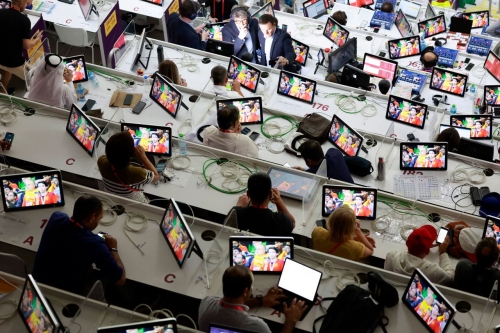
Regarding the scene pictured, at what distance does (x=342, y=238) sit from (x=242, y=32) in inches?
166

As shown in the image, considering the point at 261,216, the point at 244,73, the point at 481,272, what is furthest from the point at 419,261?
the point at 244,73

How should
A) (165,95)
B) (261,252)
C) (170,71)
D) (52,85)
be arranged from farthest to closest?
(170,71) < (165,95) < (52,85) < (261,252)

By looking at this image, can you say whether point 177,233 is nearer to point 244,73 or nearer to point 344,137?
point 344,137

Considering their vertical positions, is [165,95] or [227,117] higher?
[227,117]

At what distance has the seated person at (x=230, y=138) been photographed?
18.5 feet

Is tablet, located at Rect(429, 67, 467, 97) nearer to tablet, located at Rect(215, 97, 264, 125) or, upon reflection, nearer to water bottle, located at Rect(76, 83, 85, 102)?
tablet, located at Rect(215, 97, 264, 125)

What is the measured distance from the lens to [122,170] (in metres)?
4.98

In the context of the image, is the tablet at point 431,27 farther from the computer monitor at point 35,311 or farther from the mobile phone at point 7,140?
the computer monitor at point 35,311

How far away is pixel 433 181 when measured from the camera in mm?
5652

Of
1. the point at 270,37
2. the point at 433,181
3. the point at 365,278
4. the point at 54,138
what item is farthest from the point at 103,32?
the point at 365,278

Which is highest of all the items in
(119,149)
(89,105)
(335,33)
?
(119,149)

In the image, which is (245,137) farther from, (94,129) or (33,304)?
(33,304)

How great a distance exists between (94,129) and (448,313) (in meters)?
3.28

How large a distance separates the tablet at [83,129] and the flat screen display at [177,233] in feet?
4.07
